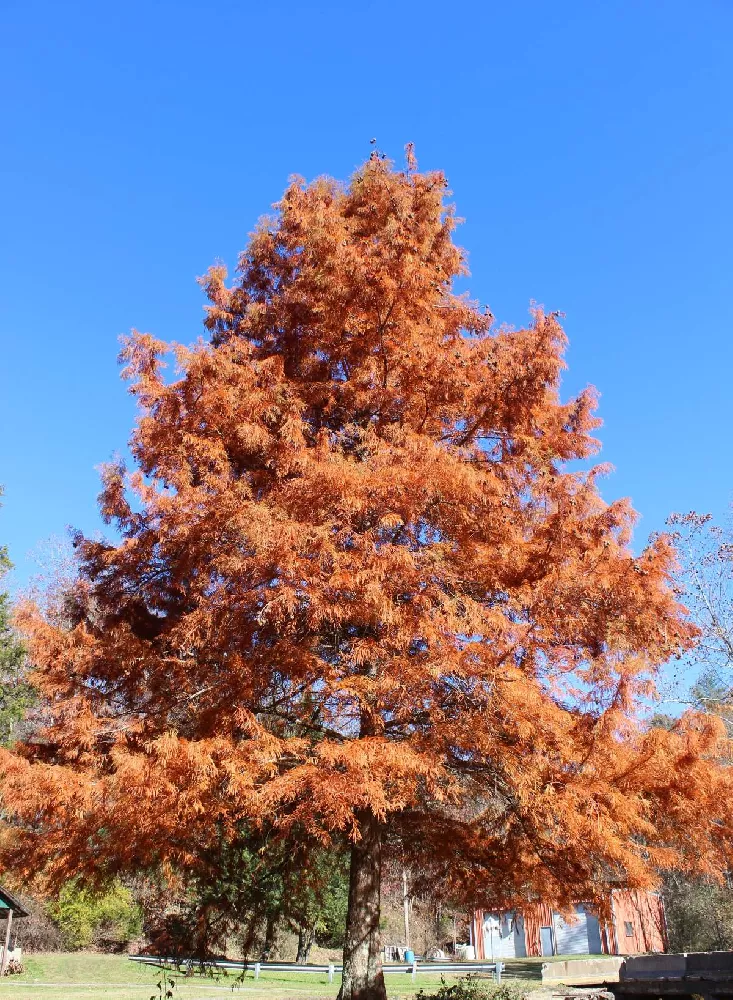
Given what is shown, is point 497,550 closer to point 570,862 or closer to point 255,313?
point 570,862

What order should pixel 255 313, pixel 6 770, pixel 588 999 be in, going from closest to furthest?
pixel 6 770, pixel 255 313, pixel 588 999

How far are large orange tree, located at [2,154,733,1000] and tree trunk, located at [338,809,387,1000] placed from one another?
0.03m

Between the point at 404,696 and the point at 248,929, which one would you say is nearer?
the point at 404,696

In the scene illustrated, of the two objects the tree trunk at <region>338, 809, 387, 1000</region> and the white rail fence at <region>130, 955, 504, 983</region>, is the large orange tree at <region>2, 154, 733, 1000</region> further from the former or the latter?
the white rail fence at <region>130, 955, 504, 983</region>

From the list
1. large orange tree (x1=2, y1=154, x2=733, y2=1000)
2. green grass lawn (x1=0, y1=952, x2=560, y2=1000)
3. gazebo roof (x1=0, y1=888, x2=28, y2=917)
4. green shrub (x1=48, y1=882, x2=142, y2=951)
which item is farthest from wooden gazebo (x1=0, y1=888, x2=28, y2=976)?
large orange tree (x1=2, y1=154, x2=733, y2=1000)

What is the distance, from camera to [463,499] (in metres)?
7.79

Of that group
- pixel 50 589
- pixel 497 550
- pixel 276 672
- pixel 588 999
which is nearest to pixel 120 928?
pixel 50 589

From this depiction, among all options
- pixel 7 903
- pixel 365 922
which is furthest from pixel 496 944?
pixel 365 922

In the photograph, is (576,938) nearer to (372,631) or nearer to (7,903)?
(7,903)

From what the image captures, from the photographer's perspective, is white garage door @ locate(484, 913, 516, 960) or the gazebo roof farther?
white garage door @ locate(484, 913, 516, 960)

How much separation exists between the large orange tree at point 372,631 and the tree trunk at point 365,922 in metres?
0.03

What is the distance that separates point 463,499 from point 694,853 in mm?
4276

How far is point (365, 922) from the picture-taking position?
845 cm

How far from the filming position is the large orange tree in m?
6.78
